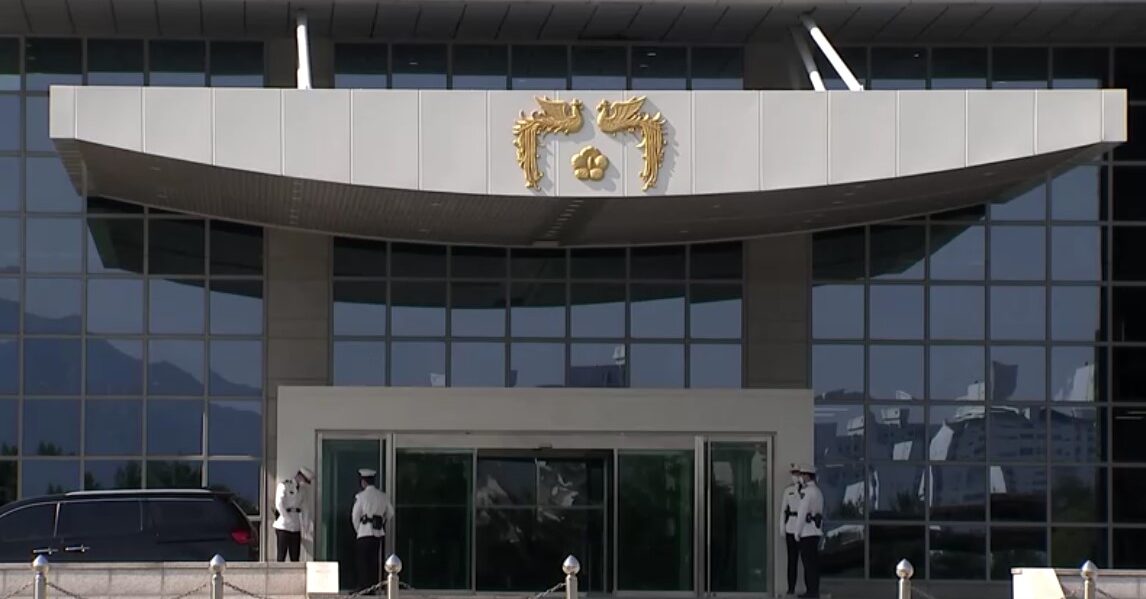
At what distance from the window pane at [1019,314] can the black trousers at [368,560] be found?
9.79 meters

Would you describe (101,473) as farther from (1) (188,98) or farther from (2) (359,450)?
(1) (188,98)

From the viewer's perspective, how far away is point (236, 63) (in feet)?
95.9

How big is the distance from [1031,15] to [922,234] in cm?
366

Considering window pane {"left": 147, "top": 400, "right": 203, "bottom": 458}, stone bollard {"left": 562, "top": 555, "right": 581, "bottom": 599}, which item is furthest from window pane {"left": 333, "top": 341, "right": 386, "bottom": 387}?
stone bollard {"left": 562, "top": 555, "right": 581, "bottom": 599}

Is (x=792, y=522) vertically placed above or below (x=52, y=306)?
below

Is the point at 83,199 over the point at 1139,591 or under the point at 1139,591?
over

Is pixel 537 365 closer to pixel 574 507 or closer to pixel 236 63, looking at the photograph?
A: pixel 574 507

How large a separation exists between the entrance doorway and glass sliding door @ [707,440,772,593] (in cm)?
1

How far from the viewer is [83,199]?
29.1 m

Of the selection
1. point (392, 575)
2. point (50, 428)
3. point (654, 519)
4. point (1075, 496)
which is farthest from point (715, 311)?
point (392, 575)

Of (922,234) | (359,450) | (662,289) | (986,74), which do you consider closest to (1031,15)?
(986,74)

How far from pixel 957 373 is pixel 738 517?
13.4ft

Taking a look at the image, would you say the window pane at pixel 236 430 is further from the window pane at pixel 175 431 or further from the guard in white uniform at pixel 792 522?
the guard in white uniform at pixel 792 522

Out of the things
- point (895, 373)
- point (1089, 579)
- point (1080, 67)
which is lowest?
point (1089, 579)
